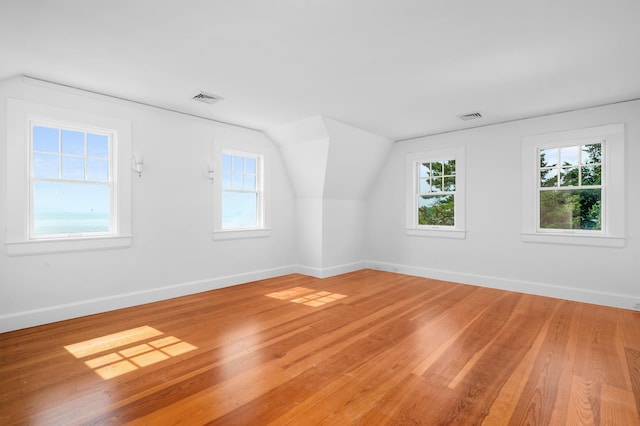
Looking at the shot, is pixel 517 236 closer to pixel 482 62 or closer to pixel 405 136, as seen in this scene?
pixel 405 136

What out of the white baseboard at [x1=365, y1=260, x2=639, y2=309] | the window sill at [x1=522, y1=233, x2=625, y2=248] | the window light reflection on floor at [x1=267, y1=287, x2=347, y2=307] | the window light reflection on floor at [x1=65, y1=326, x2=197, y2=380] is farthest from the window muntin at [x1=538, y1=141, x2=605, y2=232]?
the window light reflection on floor at [x1=65, y1=326, x2=197, y2=380]

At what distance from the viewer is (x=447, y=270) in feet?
18.2

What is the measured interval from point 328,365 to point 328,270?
10.8 ft

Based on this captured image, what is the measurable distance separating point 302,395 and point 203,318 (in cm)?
188

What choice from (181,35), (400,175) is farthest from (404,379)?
(400,175)

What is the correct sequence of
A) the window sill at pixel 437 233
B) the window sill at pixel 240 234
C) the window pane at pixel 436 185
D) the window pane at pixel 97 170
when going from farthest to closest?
the window pane at pixel 436 185, the window sill at pixel 437 233, the window sill at pixel 240 234, the window pane at pixel 97 170

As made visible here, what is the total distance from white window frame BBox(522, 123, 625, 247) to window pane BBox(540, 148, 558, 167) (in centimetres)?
7

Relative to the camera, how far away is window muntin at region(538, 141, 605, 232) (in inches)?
170

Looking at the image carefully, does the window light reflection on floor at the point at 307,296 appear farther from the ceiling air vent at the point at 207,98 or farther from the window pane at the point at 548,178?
the window pane at the point at 548,178

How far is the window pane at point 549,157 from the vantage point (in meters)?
4.62

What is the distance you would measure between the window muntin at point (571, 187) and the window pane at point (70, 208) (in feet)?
19.7

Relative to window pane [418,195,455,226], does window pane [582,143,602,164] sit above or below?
above

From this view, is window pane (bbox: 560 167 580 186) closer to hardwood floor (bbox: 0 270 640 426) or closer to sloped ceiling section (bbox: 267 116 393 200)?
hardwood floor (bbox: 0 270 640 426)

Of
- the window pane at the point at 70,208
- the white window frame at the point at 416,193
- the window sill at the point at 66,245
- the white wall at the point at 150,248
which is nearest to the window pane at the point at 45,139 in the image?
the white wall at the point at 150,248
